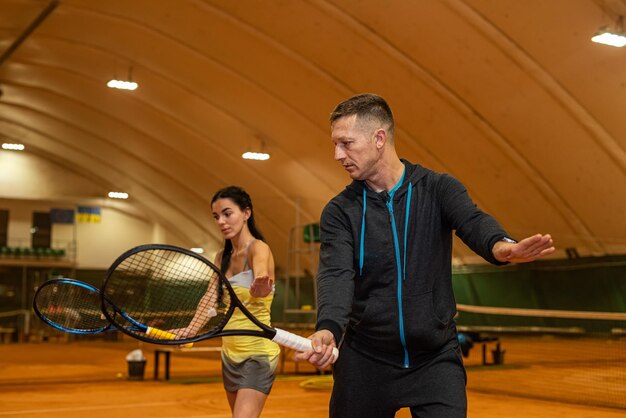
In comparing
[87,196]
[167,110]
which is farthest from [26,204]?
[167,110]

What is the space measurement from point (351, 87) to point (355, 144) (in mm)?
18646

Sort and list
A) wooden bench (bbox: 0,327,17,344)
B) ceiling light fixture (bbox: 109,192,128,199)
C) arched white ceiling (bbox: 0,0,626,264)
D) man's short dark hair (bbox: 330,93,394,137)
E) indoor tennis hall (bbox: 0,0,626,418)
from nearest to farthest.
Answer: man's short dark hair (bbox: 330,93,394,137), indoor tennis hall (bbox: 0,0,626,418), arched white ceiling (bbox: 0,0,626,264), wooden bench (bbox: 0,327,17,344), ceiling light fixture (bbox: 109,192,128,199)

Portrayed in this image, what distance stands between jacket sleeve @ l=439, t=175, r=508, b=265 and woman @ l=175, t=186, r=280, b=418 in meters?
1.58

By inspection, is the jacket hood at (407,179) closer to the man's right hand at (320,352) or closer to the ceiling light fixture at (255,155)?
the man's right hand at (320,352)

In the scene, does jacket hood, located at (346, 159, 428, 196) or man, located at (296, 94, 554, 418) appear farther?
jacket hood, located at (346, 159, 428, 196)

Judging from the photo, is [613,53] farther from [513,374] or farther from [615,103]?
[513,374]

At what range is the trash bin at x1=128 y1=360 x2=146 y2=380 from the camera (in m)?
13.3

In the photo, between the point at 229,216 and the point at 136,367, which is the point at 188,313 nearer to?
the point at 229,216

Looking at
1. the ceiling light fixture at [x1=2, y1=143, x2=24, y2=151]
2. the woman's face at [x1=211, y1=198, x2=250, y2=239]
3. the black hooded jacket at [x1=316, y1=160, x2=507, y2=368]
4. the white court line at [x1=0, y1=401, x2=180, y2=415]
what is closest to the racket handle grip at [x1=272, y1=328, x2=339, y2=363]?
the black hooded jacket at [x1=316, y1=160, x2=507, y2=368]

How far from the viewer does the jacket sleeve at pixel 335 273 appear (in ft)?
10.1

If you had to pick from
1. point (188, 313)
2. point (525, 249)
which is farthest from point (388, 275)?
point (188, 313)

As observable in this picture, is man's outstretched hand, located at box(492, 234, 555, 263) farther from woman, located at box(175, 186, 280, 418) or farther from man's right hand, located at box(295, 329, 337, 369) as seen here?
woman, located at box(175, 186, 280, 418)

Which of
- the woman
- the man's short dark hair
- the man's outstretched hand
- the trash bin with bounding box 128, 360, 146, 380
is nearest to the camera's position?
the man's outstretched hand

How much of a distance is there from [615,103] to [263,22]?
318 inches
